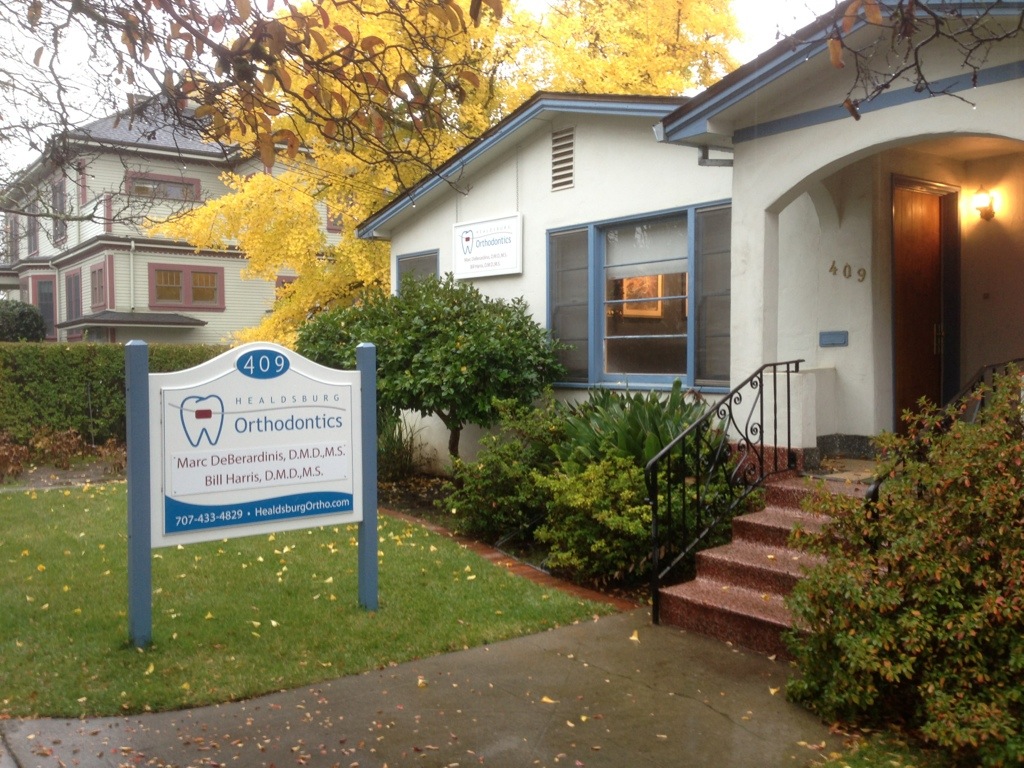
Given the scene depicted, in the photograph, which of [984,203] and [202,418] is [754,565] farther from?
[984,203]

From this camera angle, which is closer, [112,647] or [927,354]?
[112,647]

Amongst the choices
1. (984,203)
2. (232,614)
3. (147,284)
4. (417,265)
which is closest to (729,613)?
(232,614)

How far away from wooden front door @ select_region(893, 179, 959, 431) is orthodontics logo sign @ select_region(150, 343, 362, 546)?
4.74 m

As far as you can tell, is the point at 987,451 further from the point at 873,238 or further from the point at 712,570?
the point at 873,238

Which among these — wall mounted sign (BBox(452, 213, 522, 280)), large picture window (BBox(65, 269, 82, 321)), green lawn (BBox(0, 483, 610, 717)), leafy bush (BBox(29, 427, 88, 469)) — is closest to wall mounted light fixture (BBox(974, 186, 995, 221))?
wall mounted sign (BBox(452, 213, 522, 280))

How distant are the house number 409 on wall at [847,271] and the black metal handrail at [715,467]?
2.98 feet

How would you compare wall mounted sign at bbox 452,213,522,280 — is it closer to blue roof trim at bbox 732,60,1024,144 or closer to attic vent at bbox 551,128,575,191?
attic vent at bbox 551,128,575,191

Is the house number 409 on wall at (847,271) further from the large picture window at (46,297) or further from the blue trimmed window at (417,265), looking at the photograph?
the large picture window at (46,297)

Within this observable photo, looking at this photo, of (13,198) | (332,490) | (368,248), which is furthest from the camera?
(368,248)

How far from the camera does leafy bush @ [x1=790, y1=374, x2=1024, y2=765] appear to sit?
4.16 metres

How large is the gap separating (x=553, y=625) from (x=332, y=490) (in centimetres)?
171

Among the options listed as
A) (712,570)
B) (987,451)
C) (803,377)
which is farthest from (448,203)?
(987,451)

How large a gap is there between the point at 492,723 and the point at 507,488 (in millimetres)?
4027

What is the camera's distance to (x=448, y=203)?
12766mm
